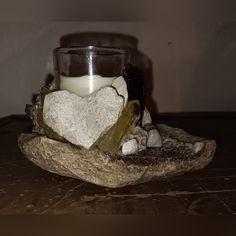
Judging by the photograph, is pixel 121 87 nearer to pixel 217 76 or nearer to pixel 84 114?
pixel 84 114

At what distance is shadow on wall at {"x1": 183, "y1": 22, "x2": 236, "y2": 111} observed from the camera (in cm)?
147

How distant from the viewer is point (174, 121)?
1.23m

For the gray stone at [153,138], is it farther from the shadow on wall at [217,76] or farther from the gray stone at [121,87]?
the shadow on wall at [217,76]

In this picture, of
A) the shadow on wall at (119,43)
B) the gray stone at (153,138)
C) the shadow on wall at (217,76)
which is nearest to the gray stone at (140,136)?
the gray stone at (153,138)

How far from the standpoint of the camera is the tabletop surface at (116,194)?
58cm

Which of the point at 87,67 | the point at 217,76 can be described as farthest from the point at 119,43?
the point at 87,67

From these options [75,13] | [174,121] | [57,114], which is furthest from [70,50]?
[75,13]

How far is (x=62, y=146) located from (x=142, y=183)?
13 cm

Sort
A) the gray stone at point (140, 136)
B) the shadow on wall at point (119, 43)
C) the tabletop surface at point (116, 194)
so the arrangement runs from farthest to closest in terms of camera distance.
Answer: the shadow on wall at point (119, 43)
the gray stone at point (140, 136)
the tabletop surface at point (116, 194)

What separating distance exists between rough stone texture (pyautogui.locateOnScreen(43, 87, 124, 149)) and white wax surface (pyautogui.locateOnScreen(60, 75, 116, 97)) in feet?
0.08

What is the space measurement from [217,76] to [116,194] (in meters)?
0.97

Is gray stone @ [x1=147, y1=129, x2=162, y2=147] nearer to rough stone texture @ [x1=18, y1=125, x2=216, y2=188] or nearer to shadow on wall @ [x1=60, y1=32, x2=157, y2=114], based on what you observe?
rough stone texture @ [x1=18, y1=125, x2=216, y2=188]

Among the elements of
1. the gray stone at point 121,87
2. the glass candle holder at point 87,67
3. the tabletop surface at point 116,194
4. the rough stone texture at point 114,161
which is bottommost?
the tabletop surface at point 116,194

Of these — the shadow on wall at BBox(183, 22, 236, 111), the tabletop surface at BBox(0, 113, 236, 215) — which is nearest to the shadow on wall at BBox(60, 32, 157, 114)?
the shadow on wall at BBox(183, 22, 236, 111)
